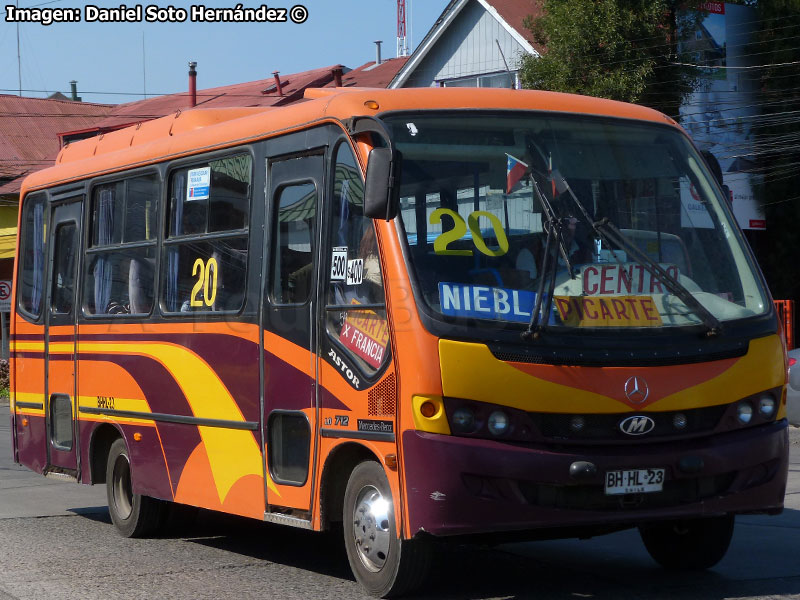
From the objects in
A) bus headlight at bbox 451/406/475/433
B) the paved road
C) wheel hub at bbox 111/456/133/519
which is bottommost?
the paved road

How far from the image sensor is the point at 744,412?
6.91 metres

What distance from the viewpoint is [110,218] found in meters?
10.3

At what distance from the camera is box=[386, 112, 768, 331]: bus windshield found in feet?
22.0

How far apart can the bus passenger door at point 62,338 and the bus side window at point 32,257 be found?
9.0 inches

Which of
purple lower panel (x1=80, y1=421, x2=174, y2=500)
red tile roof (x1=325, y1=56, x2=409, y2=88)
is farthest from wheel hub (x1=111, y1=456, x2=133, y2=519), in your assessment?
red tile roof (x1=325, y1=56, x2=409, y2=88)

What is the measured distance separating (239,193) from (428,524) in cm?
296

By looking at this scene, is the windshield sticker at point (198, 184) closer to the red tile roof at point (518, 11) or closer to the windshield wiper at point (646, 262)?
the windshield wiper at point (646, 262)

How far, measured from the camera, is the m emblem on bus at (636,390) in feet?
21.7

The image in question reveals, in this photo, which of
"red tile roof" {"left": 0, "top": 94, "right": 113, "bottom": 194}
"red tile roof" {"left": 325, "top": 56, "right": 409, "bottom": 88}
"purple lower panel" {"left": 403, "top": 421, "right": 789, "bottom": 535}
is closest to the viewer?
"purple lower panel" {"left": 403, "top": 421, "right": 789, "bottom": 535}

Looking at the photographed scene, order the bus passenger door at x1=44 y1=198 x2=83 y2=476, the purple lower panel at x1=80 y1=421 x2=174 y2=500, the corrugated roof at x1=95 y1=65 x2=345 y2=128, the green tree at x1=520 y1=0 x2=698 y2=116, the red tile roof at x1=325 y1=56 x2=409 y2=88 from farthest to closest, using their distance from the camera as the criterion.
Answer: the corrugated roof at x1=95 y1=65 x2=345 y2=128 → the red tile roof at x1=325 y1=56 x2=409 y2=88 → the green tree at x1=520 y1=0 x2=698 y2=116 → the bus passenger door at x1=44 y1=198 x2=83 y2=476 → the purple lower panel at x1=80 y1=421 x2=174 y2=500

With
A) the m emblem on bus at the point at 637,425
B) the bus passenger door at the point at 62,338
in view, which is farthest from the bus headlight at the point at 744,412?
the bus passenger door at the point at 62,338

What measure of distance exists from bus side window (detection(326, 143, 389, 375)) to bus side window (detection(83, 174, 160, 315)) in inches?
101

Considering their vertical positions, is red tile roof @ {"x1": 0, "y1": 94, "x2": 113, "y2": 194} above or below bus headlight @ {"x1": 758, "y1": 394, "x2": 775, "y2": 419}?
above

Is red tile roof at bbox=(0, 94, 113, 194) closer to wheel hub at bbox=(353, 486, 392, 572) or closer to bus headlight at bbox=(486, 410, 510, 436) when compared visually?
wheel hub at bbox=(353, 486, 392, 572)
